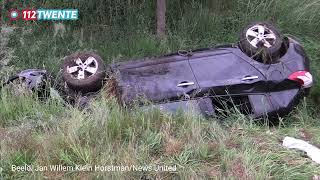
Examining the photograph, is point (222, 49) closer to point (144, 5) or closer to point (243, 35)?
point (243, 35)

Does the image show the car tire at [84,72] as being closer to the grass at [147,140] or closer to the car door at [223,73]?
the grass at [147,140]

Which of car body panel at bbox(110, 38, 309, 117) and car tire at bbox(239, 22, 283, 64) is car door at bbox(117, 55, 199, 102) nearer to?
car body panel at bbox(110, 38, 309, 117)

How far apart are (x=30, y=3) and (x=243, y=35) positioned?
5127 millimetres

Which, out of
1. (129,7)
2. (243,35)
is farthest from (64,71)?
(129,7)

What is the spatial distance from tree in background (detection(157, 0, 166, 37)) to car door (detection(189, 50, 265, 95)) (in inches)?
102

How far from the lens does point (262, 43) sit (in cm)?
650

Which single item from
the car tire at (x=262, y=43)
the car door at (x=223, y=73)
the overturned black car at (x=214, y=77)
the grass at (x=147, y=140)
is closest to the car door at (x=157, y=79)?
the overturned black car at (x=214, y=77)

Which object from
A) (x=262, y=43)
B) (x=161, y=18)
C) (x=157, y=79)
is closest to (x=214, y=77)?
(x=157, y=79)

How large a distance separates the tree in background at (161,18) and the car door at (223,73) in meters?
2.59

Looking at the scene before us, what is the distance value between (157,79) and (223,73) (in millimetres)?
860

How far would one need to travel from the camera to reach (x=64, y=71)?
21.1 feet

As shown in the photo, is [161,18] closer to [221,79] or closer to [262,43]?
[262,43]

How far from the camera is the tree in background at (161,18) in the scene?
8781mm

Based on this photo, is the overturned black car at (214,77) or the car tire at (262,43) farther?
the car tire at (262,43)
